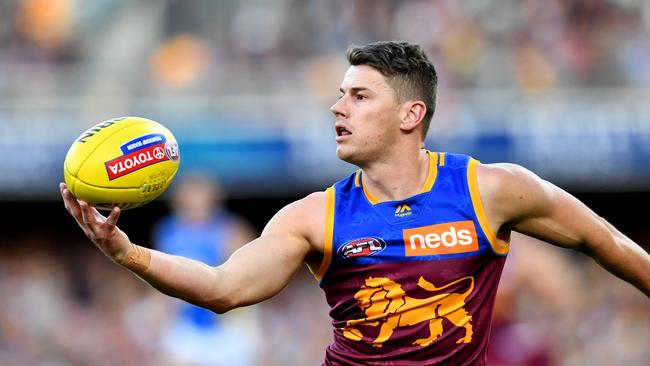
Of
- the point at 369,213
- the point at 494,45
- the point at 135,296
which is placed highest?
the point at 369,213

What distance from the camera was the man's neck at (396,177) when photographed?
5905 mm

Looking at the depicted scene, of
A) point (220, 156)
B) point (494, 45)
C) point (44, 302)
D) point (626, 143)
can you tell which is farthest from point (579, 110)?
point (44, 302)

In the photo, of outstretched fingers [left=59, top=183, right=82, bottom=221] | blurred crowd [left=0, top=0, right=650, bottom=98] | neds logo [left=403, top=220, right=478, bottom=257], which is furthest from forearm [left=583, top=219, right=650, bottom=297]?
blurred crowd [left=0, top=0, right=650, bottom=98]

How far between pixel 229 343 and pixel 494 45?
6410mm

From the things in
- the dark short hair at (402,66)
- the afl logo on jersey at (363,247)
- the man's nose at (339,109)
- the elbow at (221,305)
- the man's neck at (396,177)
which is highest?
the dark short hair at (402,66)

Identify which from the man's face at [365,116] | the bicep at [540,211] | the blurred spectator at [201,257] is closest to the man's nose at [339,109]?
the man's face at [365,116]

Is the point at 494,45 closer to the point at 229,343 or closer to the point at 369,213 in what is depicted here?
the point at 229,343

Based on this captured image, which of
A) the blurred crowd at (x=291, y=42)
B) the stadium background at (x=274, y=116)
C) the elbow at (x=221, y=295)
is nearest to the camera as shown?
the elbow at (x=221, y=295)

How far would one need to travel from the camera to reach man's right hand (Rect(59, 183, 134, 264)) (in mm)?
5129

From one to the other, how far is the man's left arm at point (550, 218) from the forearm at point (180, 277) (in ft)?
4.16

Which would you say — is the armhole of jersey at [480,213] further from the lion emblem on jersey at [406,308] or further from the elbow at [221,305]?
→ the elbow at [221,305]

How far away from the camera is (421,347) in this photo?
568 cm

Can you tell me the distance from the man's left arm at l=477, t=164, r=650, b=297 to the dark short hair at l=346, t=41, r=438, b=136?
0.48 m

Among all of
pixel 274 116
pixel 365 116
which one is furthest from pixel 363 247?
pixel 274 116
